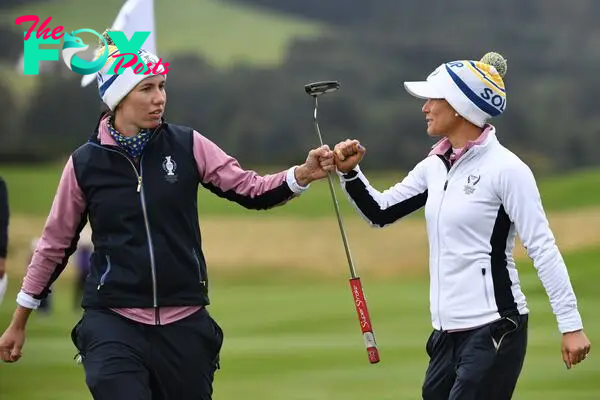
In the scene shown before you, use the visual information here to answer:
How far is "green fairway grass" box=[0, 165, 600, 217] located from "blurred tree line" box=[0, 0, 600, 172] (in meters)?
1.67

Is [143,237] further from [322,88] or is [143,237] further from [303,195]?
[303,195]

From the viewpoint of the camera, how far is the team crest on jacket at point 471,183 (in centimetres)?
691

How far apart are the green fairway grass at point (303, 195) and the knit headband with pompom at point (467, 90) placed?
37.8m

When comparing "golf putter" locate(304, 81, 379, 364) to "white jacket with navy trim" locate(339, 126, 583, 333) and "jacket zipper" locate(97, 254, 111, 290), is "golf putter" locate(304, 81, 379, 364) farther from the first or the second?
"jacket zipper" locate(97, 254, 111, 290)

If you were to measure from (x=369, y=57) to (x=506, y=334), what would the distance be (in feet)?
189

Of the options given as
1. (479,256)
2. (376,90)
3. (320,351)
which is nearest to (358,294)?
(479,256)

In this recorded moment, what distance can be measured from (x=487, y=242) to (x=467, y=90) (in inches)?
28.2

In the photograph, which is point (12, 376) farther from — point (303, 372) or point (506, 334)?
point (506, 334)

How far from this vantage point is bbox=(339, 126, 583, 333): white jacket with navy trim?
681cm

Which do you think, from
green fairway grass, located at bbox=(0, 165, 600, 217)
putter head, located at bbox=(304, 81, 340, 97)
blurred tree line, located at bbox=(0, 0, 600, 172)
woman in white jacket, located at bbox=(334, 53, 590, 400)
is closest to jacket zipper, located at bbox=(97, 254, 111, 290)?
putter head, located at bbox=(304, 81, 340, 97)

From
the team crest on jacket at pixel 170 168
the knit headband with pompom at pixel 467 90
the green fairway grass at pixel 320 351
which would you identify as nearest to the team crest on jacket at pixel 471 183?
the knit headband with pompom at pixel 467 90

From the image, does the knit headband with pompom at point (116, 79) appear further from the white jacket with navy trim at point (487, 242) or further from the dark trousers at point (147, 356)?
the white jacket with navy trim at point (487, 242)

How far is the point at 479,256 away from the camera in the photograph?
6.86 metres

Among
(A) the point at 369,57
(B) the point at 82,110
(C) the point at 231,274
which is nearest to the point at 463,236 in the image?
(C) the point at 231,274
